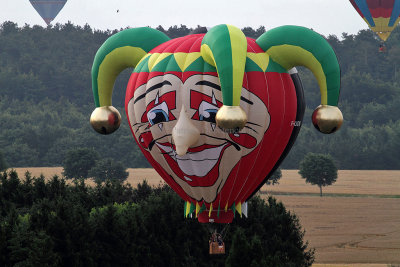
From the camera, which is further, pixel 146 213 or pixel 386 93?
pixel 386 93

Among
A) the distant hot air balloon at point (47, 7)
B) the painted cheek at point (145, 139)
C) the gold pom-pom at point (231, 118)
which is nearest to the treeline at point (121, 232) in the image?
the painted cheek at point (145, 139)

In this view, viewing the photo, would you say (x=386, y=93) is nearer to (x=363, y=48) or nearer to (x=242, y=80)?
(x=363, y=48)

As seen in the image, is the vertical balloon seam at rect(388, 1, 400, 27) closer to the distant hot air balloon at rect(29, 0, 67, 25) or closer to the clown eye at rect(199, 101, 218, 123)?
the clown eye at rect(199, 101, 218, 123)

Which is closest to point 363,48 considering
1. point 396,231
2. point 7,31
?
point 7,31

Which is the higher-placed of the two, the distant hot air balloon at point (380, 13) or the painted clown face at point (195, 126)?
the distant hot air balloon at point (380, 13)

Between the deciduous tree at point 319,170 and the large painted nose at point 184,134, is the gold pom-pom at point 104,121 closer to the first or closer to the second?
the large painted nose at point 184,134

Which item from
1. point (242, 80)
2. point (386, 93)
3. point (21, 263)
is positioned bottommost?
point (21, 263)
